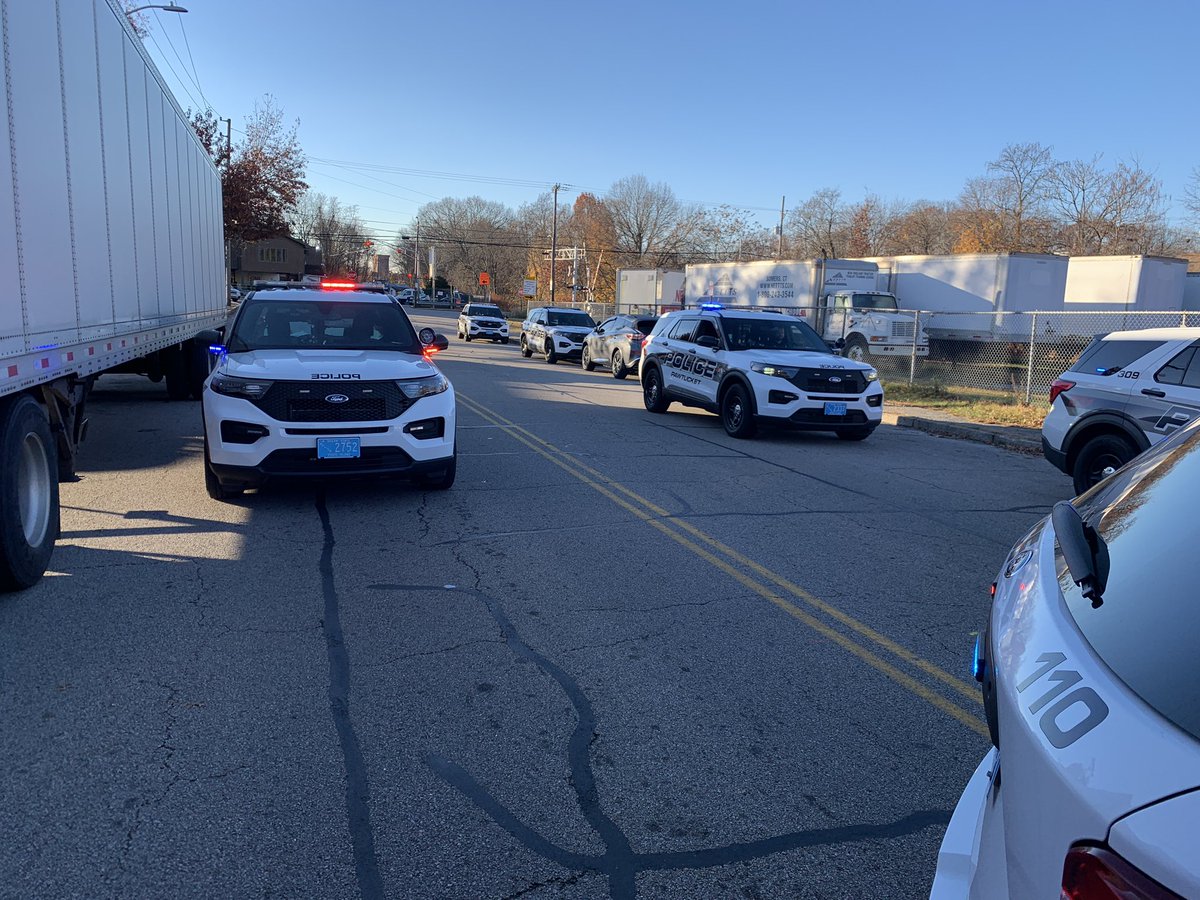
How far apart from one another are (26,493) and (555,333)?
22829mm

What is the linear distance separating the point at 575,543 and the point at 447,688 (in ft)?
8.91

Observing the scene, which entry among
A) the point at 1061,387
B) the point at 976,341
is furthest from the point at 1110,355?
the point at 976,341

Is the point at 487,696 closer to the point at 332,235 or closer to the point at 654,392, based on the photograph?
the point at 654,392

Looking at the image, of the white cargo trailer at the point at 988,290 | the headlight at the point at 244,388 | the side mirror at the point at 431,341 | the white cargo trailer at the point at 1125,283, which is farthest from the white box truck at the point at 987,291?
the headlight at the point at 244,388

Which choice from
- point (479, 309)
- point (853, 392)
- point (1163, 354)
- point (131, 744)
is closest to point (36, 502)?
point (131, 744)

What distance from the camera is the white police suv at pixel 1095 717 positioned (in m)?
1.19

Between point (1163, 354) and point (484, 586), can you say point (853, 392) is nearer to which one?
point (1163, 354)

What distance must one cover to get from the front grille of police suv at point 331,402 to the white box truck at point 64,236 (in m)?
1.36

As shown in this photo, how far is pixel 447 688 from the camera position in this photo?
4234mm

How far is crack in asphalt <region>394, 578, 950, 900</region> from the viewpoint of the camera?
2.93 m

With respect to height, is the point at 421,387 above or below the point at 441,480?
above

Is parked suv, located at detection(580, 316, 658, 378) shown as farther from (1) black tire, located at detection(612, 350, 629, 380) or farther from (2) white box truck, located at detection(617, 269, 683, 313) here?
(2) white box truck, located at detection(617, 269, 683, 313)

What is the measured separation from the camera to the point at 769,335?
→ 13547 mm

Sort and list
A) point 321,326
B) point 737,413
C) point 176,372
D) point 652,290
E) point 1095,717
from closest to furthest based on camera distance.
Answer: point 1095,717 < point 321,326 < point 737,413 < point 176,372 < point 652,290
